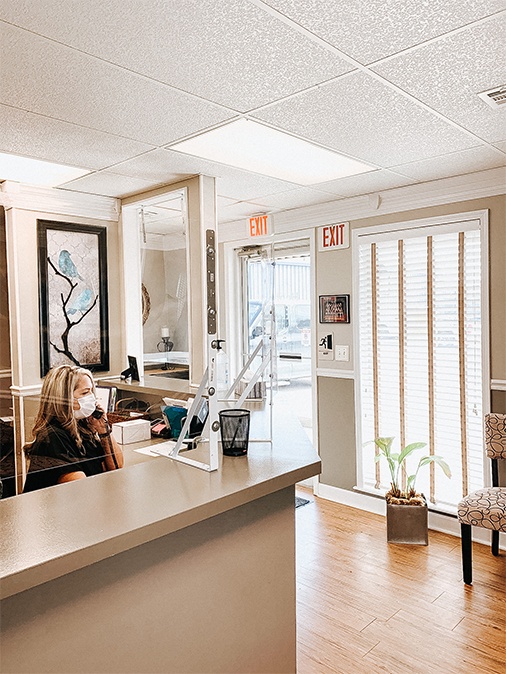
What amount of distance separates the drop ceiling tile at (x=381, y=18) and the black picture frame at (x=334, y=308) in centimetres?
262

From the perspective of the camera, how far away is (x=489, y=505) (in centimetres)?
302

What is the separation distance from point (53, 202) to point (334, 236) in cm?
222

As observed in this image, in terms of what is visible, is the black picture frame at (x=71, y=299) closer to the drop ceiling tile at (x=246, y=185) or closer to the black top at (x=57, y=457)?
the black top at (x=57, y=457)

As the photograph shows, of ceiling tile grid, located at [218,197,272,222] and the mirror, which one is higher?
ceiling tile grid, located at [218,197,272,222]

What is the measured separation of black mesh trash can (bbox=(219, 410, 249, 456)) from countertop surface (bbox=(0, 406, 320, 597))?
3 centimetres

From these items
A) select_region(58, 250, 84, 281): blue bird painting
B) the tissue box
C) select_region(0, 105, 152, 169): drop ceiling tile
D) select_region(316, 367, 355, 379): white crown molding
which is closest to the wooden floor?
select_region(316, 367, 355, 379): white crown molding

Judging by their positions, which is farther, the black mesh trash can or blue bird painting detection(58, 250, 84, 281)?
blue bird painting detection(58, 250, 84, 281)

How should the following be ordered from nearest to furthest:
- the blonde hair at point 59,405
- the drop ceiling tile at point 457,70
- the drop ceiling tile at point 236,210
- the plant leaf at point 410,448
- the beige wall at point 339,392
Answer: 1. the drop ceiling tile at point 457,70
2. the blonde hair at point 59,405
3. the plant leaf at point 410,448
4. the beige wall at point 339,392
5. the drop ceiling tile at point 236,210

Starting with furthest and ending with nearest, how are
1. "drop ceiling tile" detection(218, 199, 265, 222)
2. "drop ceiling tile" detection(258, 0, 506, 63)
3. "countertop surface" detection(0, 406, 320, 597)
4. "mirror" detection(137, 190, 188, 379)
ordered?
"drop ceiling tile" detection(218, 199, 265, 222) → "mirror" detection(137, 190, 188, 379) → "drop ceiling tile" detection(258, 0, 506, 63) → "countertop surface" detection(0, 406, 320, 597)

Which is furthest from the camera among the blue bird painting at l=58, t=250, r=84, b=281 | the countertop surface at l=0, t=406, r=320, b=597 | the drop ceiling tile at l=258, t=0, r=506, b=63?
the blue bird painting at l=58, t=250, r=84, b=281

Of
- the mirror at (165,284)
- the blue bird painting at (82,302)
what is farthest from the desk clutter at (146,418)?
the blue bird painting at (82,302)

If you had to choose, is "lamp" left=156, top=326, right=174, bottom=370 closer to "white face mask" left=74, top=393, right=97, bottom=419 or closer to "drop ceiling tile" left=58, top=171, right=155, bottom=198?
"white face mask" left=74, top=393, right=97, bottom=419

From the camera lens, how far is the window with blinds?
354 centimetres

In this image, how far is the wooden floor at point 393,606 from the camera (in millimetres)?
2398
